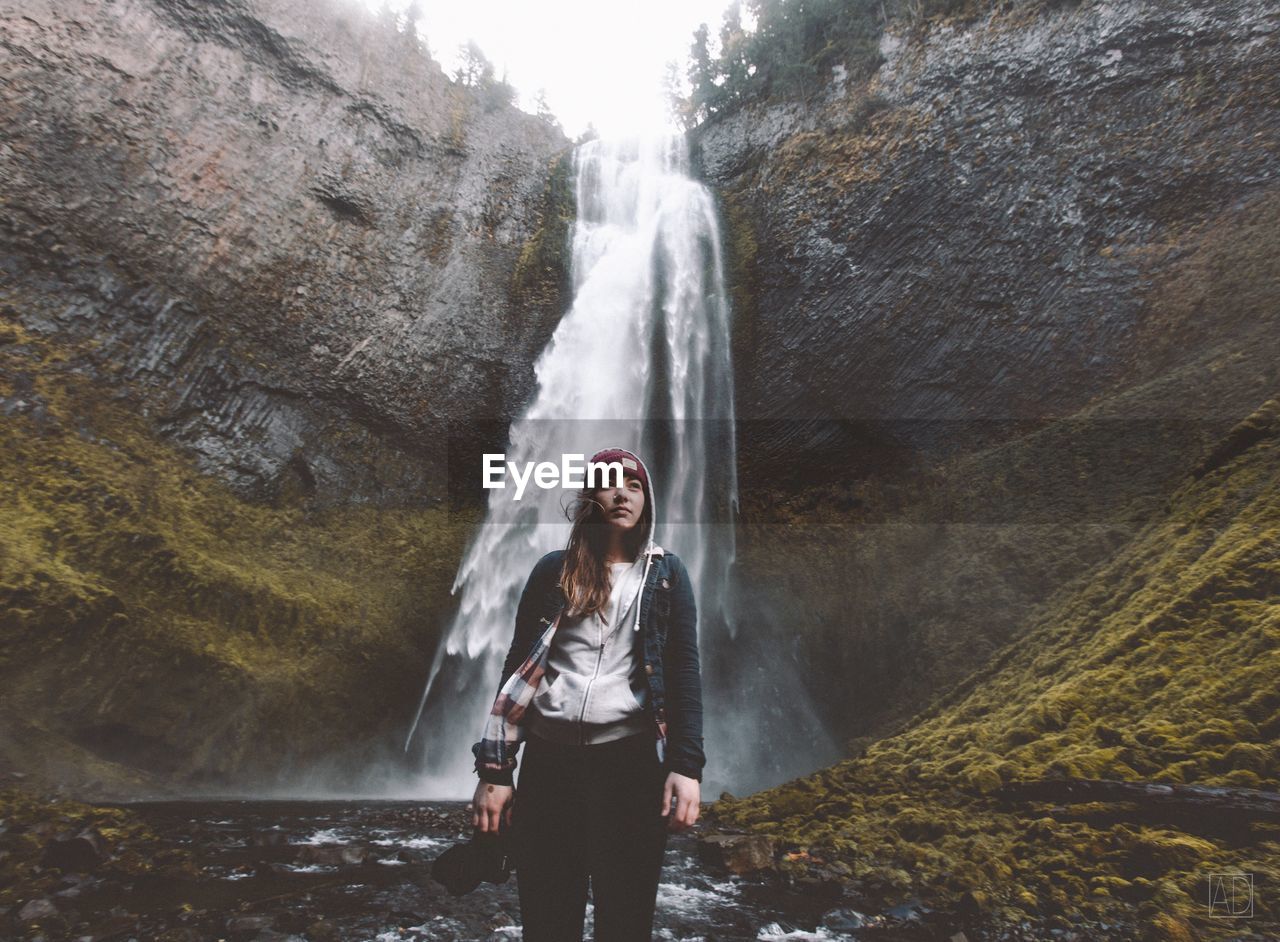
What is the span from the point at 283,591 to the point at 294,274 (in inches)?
267

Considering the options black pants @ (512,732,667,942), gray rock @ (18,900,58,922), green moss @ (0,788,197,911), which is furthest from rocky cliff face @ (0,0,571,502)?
black pants @ (512,732,667,942)

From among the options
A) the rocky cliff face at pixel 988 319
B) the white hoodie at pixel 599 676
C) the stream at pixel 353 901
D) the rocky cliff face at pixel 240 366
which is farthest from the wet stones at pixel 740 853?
the rocky cliff face at pixel 240 366

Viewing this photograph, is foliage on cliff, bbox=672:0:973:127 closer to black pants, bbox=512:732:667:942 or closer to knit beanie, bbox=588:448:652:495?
knit beanie, bbox=588:448:652:495

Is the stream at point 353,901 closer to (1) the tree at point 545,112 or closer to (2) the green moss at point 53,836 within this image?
(2) the green moss at point 53,836

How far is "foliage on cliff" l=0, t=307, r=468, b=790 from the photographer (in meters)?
8.91

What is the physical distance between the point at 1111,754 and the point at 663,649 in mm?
5267

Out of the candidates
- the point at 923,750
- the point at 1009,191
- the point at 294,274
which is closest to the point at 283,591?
the point at 294,274

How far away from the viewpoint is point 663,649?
2129 millimetres

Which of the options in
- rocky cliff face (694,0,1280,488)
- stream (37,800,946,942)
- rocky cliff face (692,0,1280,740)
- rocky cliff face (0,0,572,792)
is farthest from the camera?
rocky cliff face (694,0,1280,488)

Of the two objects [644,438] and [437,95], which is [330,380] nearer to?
[644,438]

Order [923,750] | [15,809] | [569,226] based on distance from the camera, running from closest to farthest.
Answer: [15,809] < [923,750] < [569,226]

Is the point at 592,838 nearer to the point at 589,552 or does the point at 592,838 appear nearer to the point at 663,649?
the point at 663,649

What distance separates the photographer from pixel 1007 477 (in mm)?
12336

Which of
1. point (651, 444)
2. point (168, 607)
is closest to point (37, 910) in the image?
point (168, 607)
